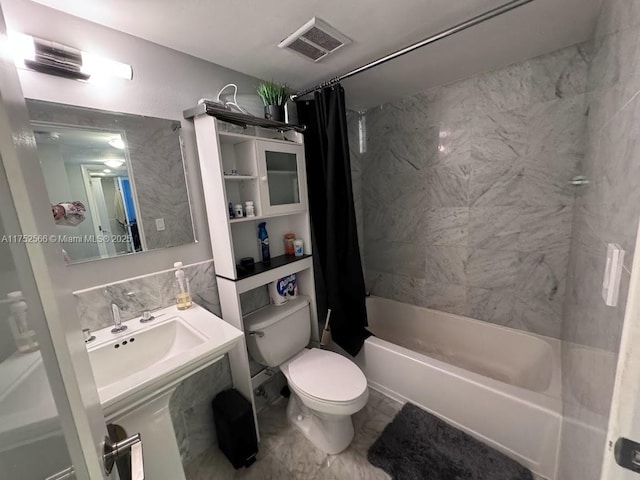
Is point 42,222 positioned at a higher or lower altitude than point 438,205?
higher

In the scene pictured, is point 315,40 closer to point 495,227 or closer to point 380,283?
point 495,227

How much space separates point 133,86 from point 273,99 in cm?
70

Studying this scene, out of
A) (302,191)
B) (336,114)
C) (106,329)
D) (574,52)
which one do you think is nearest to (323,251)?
(302,191)

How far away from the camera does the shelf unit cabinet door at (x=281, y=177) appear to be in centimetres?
146

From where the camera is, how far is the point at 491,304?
6.43ft

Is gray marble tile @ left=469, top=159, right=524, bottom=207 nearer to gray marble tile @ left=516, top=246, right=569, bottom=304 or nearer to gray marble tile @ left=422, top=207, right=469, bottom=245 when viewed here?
gray marble tile @ left=422, top=207, right=469, bottom=245

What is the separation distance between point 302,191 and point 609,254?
4.55ft

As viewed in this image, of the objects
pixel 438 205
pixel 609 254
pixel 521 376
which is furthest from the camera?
pixel 438 205

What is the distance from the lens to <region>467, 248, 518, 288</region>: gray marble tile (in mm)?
1854

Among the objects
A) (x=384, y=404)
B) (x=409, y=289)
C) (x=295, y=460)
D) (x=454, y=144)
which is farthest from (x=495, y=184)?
(x=295, y=460)

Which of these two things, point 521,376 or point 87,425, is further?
point 521,376

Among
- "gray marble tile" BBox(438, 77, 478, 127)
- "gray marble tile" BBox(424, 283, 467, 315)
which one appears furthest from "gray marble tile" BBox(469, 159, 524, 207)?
"gray marble tile" BBox(424, 283, 467, 315)

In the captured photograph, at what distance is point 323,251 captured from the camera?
1.92 meters

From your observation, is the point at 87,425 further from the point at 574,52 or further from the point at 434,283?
the point at 574,52
